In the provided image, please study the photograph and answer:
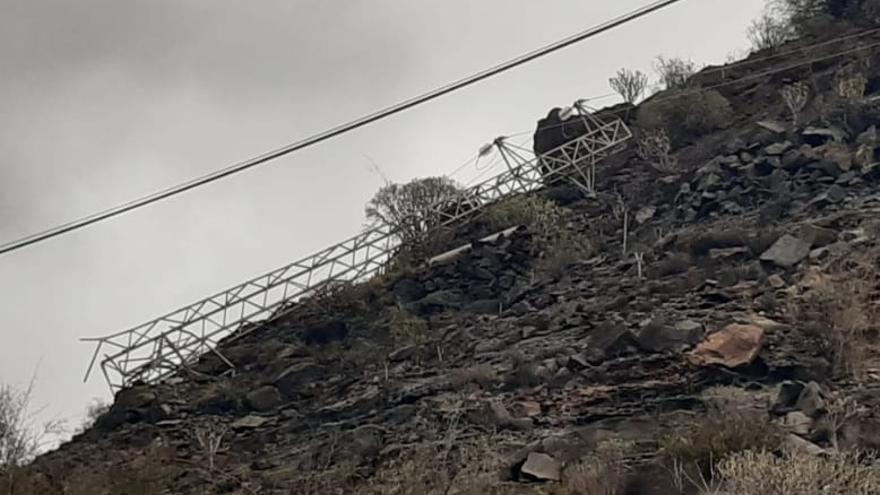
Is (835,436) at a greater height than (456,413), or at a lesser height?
lesser

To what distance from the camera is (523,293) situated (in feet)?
77.6

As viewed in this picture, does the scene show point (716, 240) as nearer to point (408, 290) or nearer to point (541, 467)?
point (408, 290)

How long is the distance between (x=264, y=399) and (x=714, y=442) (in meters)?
12.6

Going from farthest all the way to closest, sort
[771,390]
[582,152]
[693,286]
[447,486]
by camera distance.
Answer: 1. [582,152]
2. [693,286]
3. [771,390]
4. [447,486]

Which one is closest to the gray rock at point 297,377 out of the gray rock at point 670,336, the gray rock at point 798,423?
the gray rock at point 670,336

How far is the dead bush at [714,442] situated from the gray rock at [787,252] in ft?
23.8

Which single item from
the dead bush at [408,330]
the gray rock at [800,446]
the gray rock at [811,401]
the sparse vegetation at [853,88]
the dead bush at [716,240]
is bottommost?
the gray rock at [811,401]

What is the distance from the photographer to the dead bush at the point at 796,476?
9.05m

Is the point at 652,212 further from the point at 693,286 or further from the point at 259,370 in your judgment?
the point at 259,370

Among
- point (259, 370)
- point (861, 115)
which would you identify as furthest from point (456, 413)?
point (861, 115)

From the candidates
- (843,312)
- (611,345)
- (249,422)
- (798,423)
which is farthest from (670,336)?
(249,422)

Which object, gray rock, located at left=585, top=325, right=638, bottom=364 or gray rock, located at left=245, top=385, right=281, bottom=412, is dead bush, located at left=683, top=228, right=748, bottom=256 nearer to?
gray rock, located at left=585, top=325, right=638, bottom=364

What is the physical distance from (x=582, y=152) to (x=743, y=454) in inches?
892

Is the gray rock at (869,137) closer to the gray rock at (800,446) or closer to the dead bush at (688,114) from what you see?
the dead bush at (688,114)
